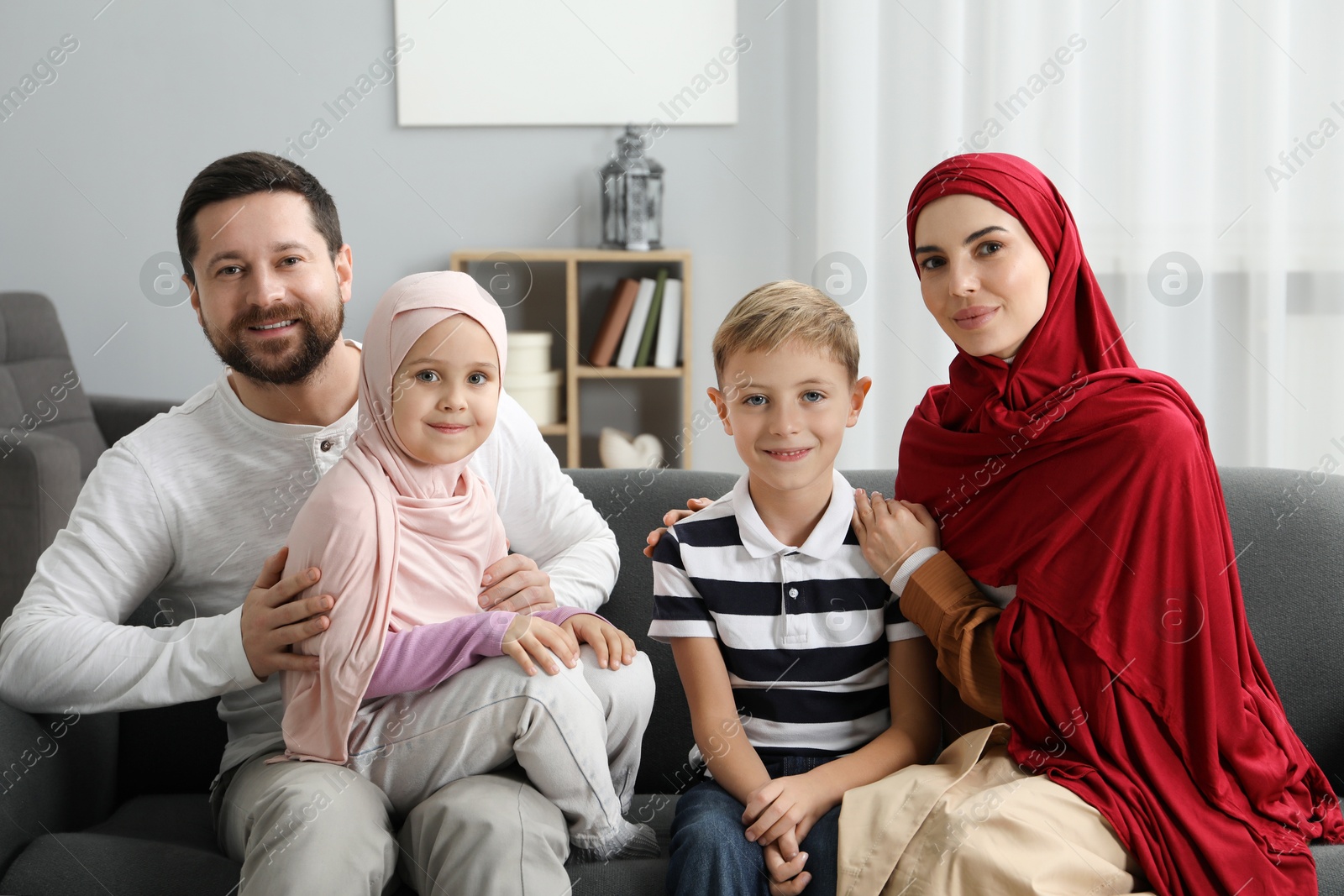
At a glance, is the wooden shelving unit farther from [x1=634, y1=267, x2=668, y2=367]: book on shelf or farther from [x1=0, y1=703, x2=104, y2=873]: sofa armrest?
[x1=0, y1=703, x2=104, y2=873]: sofa armrest

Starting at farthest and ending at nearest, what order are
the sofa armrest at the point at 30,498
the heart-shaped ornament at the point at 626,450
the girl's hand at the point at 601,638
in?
the heart-shaped ornament at the point at 626,450 → the sofa armrest at the point at 30,498 → the girl's hand at the point at 601,638

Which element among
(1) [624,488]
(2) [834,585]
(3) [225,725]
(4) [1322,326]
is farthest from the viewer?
(4) [1322,326]

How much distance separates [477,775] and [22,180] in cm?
328

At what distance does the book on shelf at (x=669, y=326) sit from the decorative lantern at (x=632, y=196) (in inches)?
6.4

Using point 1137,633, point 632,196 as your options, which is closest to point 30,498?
point 632,196

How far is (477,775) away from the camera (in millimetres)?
1233

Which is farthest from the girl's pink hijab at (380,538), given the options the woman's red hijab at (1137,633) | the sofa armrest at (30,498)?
the sofa armrest at (30,498)

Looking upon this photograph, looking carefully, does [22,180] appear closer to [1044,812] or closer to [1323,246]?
[1044,812]

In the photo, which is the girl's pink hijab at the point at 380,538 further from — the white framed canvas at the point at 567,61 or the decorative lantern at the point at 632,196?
the white framed canvas at the point at 567,61

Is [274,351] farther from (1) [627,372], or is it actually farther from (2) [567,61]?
(2) [567,61]

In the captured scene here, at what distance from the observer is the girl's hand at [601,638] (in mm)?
1310

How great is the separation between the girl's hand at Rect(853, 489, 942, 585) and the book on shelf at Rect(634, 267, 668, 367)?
203 cm

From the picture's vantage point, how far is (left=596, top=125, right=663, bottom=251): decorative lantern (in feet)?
11.0

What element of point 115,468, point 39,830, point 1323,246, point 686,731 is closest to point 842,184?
point 1323,246
